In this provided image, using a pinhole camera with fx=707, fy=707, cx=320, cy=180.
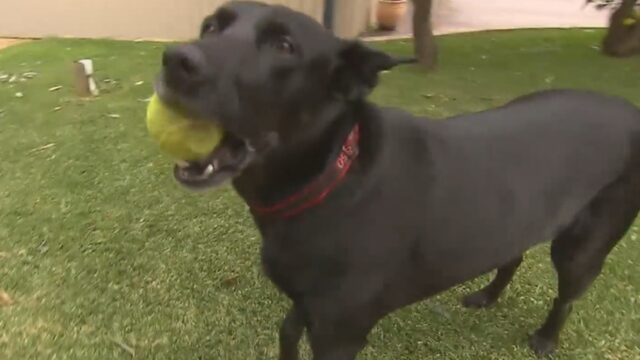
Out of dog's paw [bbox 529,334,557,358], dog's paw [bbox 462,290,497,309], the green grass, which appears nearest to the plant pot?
the green grass

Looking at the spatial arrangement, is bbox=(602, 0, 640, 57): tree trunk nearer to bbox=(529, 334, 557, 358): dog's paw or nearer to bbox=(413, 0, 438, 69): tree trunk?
bbox=(413, 0, 438, 69): tree trunk

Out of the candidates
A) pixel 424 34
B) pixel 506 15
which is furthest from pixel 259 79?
pixel 506 15

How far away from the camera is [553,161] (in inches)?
77.7

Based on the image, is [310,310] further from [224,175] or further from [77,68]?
[77,68]

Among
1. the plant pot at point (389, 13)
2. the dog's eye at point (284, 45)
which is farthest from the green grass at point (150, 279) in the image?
the plant pot at point (389, 13)

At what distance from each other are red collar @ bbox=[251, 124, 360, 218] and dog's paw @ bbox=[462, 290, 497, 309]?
1183 mm

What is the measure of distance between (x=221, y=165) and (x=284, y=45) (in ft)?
0.98

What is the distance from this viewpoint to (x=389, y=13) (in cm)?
823

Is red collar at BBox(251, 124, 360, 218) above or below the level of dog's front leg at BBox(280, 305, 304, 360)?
above

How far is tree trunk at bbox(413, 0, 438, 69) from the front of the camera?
17.0ft

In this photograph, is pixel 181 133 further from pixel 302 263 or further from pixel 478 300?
pixel 478 300

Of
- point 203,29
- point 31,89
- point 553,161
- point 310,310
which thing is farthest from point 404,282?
point 31,89

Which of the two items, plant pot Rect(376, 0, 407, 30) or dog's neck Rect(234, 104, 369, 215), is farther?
plant pot Rect(376, 0, 407, 30)

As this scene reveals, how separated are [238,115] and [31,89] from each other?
3.79 metres
